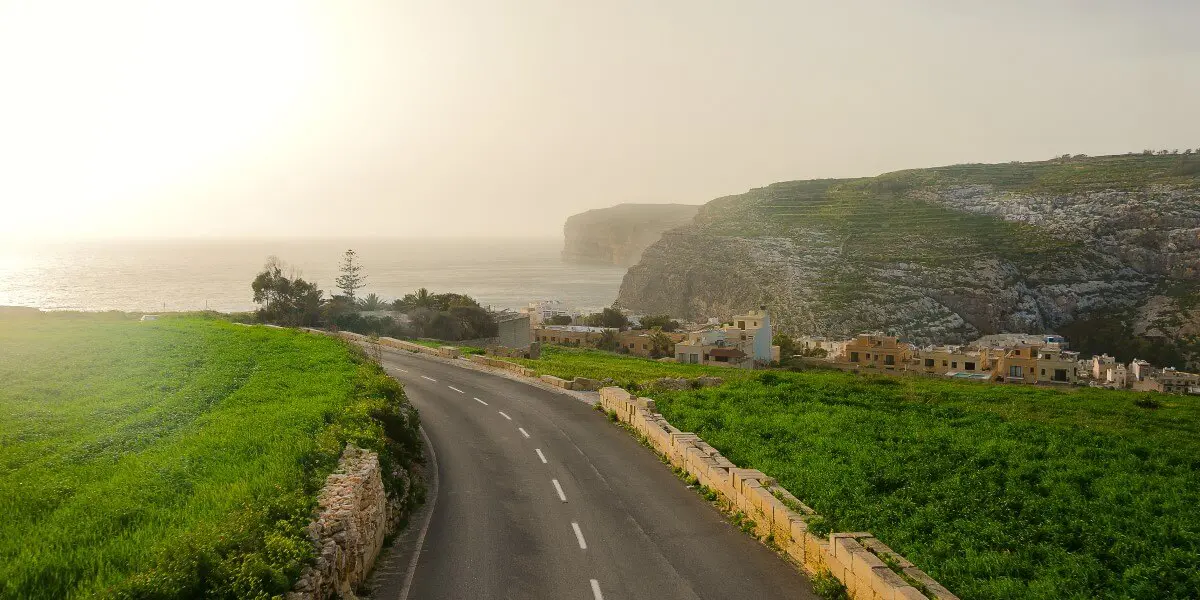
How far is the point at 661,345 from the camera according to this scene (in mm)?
72188

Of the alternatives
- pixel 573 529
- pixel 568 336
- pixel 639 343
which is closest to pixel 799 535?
pixel 573 529

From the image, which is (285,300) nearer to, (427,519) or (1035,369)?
(427,519)

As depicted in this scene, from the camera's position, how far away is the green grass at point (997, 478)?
9.82 metres

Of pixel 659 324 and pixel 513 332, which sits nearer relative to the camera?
pixel 513 332

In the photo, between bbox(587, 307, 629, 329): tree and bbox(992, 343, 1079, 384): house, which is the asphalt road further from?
bbox(587, 307, 629, 329): tree

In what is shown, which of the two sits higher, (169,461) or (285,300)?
(169,461)

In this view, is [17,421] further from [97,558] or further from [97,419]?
[97,558]

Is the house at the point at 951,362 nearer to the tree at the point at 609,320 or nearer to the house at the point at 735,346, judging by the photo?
the house at the point at 735,346

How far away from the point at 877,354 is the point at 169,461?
62.4 metres

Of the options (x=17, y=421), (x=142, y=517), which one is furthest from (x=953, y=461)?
(x=17, y=421)

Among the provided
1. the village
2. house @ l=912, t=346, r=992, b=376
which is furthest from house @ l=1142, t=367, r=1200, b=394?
house @ l=912, t=346, r=992, b=376

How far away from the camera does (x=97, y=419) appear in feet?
48.0

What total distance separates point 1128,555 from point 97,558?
13414 millimetres

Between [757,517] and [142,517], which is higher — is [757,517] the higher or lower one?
the lower one
